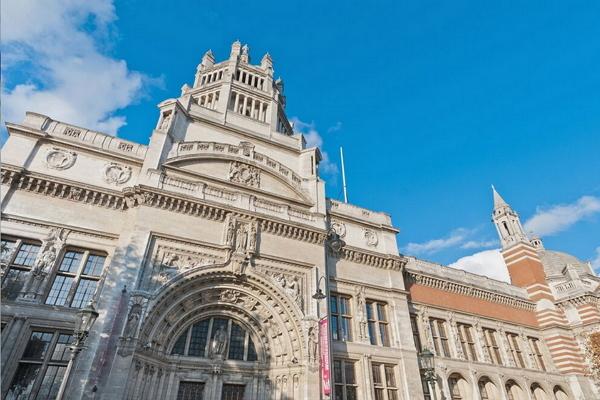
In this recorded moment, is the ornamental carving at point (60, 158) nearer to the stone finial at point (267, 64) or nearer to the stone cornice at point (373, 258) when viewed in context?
the stone cornice at point (373, 258)

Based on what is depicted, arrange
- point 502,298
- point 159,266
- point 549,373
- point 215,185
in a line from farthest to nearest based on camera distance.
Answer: point 502,298
point 549,373
point 215,185
point 159,266

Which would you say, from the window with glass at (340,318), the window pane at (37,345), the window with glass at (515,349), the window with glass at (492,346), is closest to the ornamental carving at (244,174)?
the window with glass at (340,318)

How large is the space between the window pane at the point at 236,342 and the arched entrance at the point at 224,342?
46 mm

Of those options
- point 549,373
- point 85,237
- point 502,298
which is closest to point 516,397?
point 549,373

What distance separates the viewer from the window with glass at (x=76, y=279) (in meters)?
14.9

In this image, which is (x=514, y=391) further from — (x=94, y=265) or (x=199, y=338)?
(x=94, y=265)

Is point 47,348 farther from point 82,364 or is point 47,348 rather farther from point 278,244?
point 278,244

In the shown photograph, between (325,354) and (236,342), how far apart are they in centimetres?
461

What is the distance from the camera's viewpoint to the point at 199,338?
55.7 feet

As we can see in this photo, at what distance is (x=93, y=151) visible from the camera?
Answer: 18484 millimetres

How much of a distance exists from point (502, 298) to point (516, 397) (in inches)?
299

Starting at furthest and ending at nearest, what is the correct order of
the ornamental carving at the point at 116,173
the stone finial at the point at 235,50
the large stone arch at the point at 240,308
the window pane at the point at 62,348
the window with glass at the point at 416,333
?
the stone finial at the point at 235,50 → the window with glass at the point at 416,333 → the ornamental carving at the point at 116,173 → the large stone arch at the point at 240,308 → the window pane at the point at 62,348

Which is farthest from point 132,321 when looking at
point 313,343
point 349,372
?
point 349,372

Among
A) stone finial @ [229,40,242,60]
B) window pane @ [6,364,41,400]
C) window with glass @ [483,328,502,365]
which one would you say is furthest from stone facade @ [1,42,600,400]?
stone finial @ [229,40,242,60]
